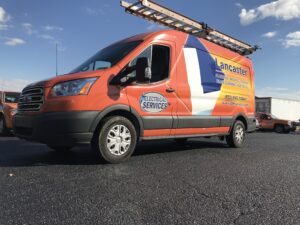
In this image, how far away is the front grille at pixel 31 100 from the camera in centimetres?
Answer: 496

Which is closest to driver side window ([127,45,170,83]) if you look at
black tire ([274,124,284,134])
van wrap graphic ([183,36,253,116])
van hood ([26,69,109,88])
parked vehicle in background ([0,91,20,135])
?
van wrap graphic ([183,36,253,116])

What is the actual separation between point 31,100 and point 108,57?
1.53 m

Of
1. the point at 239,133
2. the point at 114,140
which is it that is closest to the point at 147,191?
the point at 114,140

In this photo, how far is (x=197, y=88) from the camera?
6719mm

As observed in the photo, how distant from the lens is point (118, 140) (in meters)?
5.14

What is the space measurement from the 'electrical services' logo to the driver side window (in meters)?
0.28

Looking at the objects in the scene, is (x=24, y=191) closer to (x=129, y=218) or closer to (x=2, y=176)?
(x=2, y=176)

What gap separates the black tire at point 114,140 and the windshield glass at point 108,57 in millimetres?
975

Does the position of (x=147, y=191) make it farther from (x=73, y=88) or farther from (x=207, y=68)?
(x=207, y=68)

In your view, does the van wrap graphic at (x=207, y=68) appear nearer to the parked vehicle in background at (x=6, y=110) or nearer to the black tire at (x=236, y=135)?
the black tire at (x=236, y=135)

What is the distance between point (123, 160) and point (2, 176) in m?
1.81

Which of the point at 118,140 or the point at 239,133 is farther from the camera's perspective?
the point at 239,133

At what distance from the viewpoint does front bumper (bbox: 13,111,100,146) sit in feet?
15.4

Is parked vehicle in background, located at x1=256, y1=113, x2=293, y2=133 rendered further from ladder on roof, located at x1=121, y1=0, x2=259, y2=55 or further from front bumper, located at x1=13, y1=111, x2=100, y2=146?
front bumper, located at x1=13, y1=111, x2=100, y2=146
